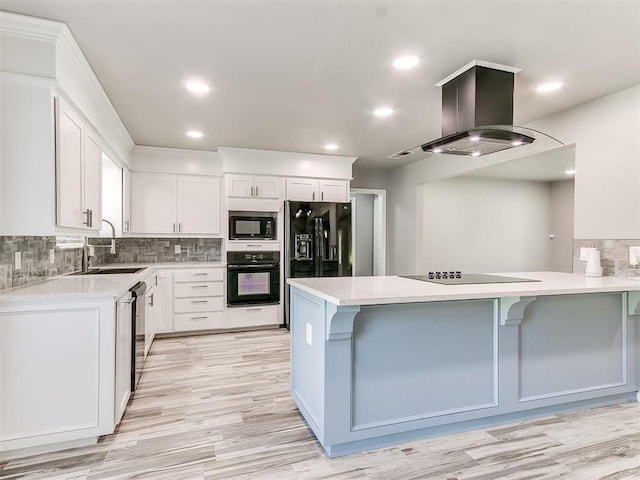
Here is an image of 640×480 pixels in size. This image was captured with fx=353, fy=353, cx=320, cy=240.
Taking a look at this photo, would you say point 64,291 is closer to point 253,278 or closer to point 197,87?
point 197,87

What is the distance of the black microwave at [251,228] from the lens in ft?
15.9

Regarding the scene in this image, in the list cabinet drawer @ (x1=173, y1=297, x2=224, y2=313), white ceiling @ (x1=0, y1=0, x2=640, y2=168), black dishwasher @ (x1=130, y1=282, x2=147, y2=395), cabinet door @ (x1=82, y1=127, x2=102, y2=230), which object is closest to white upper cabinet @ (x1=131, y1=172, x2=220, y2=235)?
cabinet drawer @ (x1=173, y1=297, x2=224, y2=313)

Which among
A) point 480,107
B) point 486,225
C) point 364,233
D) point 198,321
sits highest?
point 480,107

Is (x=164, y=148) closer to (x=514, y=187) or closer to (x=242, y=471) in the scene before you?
(x=242, y=471)

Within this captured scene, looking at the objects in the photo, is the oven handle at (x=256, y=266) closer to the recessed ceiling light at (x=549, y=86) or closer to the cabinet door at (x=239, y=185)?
the cabinet door at (x=239, y=185)

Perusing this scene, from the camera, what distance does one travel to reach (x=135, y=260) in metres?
4.96

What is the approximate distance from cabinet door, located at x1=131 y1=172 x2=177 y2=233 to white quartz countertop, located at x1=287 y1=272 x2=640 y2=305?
301 cm

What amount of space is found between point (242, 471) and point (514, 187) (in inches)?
297

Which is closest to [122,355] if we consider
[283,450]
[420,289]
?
[283,450]

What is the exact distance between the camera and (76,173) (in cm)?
247

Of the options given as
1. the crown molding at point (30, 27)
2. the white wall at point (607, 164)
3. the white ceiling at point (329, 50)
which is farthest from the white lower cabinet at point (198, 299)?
the white wall at point (607, 164)

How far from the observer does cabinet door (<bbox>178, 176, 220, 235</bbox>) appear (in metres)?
4.85

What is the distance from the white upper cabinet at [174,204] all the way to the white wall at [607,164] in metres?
4.20

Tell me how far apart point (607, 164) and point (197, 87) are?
3467 mm
